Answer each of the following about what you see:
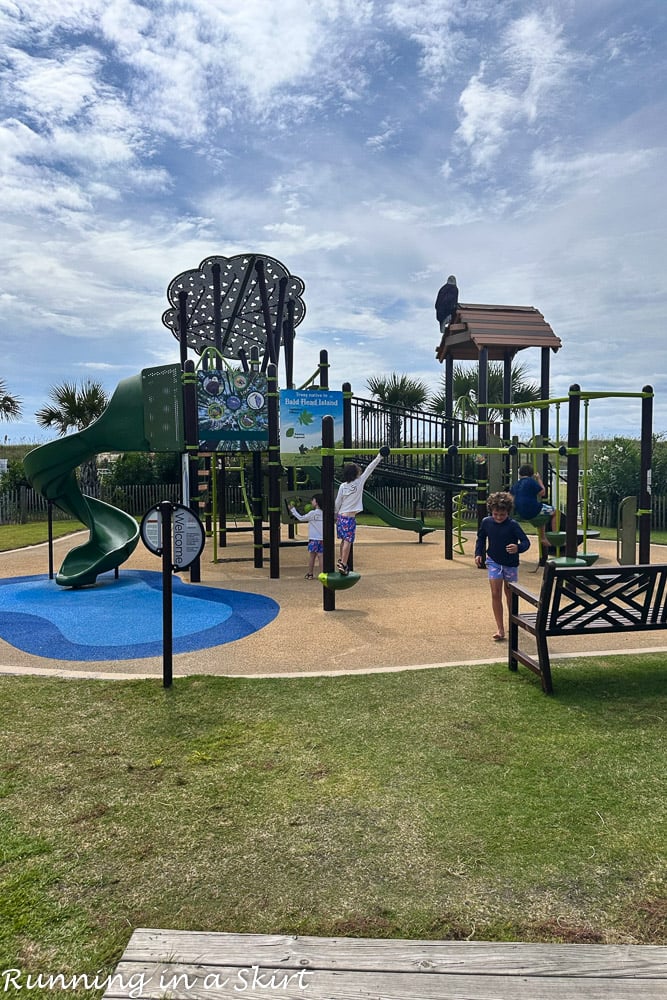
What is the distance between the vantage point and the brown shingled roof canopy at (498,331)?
13039 mm

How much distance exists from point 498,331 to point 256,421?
17.3ft

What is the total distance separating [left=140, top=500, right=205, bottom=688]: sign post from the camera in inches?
209

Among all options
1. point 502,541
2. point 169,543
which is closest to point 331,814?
point 169,543

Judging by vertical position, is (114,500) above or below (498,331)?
below

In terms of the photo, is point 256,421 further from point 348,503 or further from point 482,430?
point 482,430

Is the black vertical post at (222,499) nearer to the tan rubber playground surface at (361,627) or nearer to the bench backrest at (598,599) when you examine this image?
the tan rubber playground surface at (361,627)

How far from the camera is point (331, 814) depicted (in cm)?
332

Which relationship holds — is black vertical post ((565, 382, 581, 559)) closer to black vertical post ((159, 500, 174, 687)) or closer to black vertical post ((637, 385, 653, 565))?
black vertical post ((637, 385, 653, 565))

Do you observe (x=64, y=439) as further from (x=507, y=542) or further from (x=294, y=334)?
(x=507, y=542)

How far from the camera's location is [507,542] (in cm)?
622

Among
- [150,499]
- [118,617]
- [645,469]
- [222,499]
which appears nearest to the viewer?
[118,617]

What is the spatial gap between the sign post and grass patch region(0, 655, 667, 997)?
426mm

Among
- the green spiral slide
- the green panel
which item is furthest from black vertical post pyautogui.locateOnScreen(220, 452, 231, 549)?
the green panel

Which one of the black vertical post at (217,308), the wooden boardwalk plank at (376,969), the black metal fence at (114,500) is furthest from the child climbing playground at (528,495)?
the black metal fence at (114,500)
